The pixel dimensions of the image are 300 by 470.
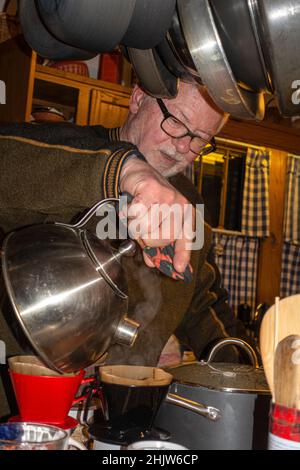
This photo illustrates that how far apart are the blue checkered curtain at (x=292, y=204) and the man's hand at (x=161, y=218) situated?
3012 millimetres

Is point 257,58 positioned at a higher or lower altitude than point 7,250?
higher

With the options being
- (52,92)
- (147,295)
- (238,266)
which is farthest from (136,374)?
(238,266)

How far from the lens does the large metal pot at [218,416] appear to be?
81 cm

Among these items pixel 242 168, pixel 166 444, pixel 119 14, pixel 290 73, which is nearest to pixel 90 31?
pixel 119 14

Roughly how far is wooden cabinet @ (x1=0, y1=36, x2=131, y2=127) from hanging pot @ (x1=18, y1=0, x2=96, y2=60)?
1.61 meters

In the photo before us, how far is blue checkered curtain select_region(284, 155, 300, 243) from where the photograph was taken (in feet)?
12.3

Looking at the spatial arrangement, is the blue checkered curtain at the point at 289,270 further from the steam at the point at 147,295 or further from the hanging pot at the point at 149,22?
the hanging pot at the point at 149,22

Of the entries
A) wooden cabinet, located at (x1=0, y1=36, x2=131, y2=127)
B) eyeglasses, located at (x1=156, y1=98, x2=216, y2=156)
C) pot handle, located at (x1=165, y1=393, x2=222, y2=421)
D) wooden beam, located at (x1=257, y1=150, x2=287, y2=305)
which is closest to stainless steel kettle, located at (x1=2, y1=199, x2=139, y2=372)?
pot handle, located at (x1=165, y1=393, x2=222, y2=421)

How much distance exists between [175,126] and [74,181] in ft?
2.08

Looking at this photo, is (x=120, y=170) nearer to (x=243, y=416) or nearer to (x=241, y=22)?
(x=241, y=22)

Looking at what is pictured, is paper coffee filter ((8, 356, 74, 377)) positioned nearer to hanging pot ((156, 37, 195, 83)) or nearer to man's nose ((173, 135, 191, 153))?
hanging pot ((156, 37, 195, 83))

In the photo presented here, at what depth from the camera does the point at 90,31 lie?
79 cm

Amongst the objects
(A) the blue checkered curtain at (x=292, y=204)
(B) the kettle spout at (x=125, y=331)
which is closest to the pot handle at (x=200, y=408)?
(B) the kettle spout at (x=125, y=331)

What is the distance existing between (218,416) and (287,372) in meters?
0.19
